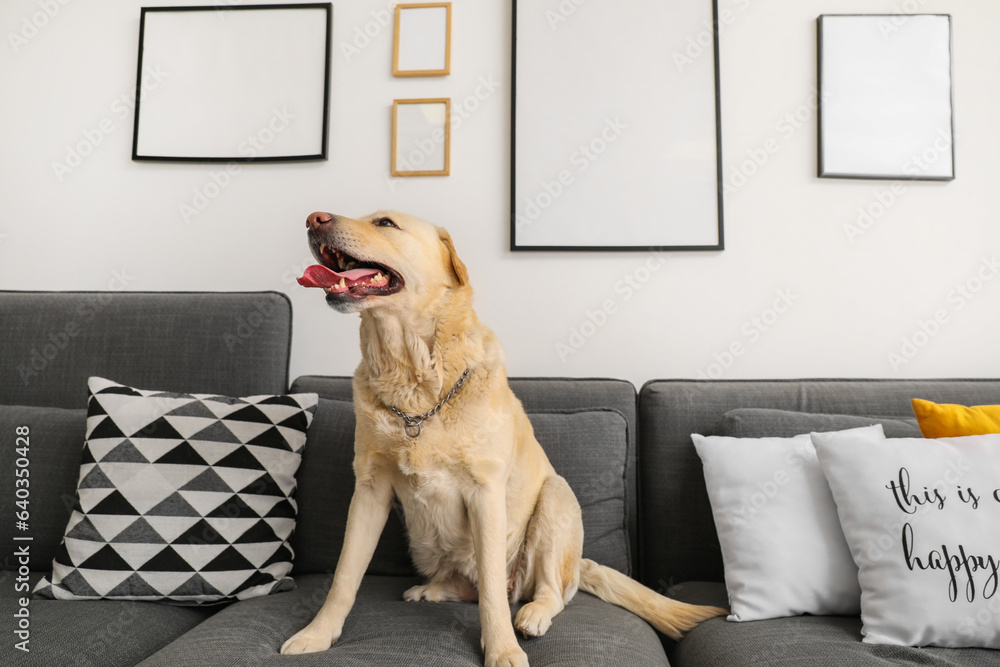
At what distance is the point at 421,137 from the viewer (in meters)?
2.05

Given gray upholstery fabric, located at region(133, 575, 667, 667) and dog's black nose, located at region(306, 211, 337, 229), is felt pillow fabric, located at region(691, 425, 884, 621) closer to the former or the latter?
gray upholstery fabric, located at region(133, 575, 667, 667)

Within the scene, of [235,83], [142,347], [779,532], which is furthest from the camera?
[235,83]

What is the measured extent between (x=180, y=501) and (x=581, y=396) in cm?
106

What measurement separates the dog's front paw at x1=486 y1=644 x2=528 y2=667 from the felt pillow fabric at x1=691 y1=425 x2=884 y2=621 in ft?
1.65

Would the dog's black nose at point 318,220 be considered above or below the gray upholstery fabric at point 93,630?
above

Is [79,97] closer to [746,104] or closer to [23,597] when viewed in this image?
[23,597]

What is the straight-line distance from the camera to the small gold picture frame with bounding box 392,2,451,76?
2055 mm

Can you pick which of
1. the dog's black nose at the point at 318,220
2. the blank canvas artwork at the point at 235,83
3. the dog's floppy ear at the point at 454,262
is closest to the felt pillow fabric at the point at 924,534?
the dog's floppy ear at the point at 454,262

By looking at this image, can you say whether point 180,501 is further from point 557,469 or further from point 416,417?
point 557,469

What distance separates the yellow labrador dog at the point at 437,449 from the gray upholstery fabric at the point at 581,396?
11.9 inches

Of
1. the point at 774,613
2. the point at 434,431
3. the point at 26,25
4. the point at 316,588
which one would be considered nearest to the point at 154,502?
the point at 316,588

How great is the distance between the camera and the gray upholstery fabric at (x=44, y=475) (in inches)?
59.4

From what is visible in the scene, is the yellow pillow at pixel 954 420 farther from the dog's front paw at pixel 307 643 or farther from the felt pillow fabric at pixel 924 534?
the dog's front paw at pixel 307 643

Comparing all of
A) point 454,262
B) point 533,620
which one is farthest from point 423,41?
point 533,620
